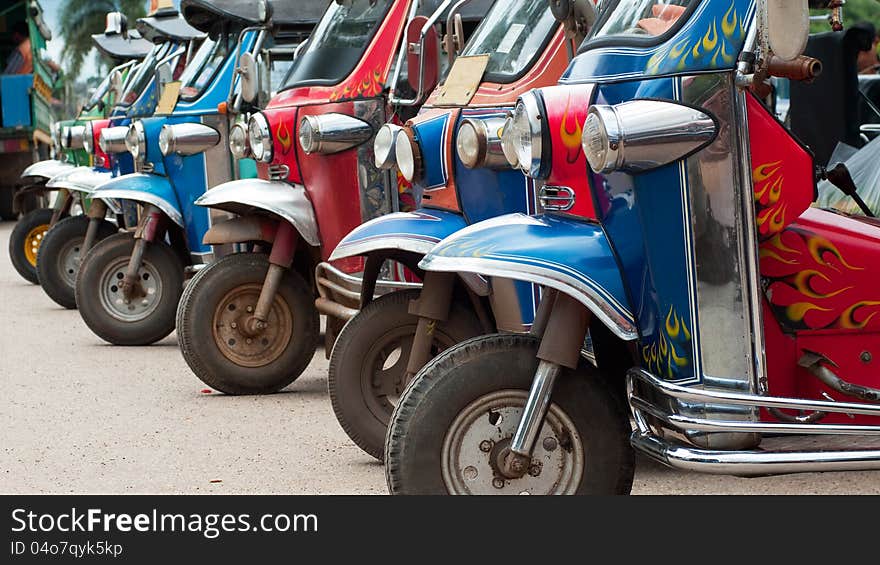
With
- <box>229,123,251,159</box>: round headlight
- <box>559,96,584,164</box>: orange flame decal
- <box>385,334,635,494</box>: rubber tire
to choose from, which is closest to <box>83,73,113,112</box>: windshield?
<box>229,123,251,159</box>: round headlight

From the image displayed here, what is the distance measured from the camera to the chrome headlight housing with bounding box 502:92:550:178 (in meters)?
4.26

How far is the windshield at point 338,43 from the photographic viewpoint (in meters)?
7.36

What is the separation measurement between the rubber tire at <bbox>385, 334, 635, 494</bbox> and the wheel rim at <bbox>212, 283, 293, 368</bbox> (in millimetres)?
3233

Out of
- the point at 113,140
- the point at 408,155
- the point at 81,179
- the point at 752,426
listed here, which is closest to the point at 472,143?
the point at 408,155

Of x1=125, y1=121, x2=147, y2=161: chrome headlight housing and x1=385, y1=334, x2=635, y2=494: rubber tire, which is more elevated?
x1=385, y1=334, x2=635, y2=494: rubber tire

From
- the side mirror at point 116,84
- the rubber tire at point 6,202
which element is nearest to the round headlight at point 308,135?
the side mirror at point 116,84

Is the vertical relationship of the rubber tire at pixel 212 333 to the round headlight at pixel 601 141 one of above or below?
below

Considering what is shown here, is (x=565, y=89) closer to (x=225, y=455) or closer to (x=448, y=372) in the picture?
(x=448, y=372)

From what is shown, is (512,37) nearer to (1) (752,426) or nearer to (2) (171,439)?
(2) (171,439)

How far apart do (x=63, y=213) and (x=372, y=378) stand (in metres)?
7.71

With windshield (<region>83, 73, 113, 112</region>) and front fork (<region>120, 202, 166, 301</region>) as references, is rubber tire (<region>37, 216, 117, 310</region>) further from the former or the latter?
front fork (<region>120, 202, 166, 301</region>)

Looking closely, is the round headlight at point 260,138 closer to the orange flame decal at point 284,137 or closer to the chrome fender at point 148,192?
the orange flame decal at point 284,137

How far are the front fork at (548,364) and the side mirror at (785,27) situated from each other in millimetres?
813

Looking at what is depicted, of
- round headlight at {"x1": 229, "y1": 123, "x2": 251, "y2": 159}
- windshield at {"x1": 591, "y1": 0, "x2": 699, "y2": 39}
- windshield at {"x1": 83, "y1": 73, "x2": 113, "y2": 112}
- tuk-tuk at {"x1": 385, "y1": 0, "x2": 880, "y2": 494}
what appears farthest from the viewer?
windshield at {"x1": 83, "y1": 73, "x2": 113, "y2": 112}
